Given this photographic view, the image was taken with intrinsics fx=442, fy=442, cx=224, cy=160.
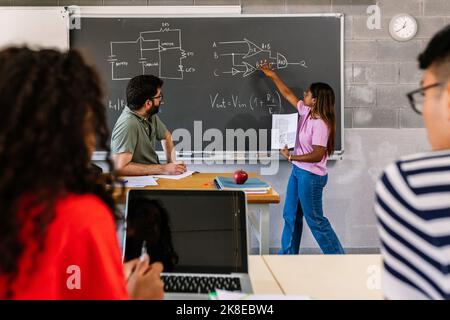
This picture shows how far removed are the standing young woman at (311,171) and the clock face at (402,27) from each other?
2.98 ft

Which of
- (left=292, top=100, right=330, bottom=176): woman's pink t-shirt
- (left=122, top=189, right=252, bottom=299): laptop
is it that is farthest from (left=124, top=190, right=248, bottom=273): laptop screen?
(left=292, top=100, right=330, bottom=176): woman's pink t-shirt

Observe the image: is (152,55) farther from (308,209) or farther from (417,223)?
(417,223)

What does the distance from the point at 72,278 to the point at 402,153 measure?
11.7 ft

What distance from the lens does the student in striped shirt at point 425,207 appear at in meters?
0.69

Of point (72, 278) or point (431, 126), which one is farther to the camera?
point (431, 126)

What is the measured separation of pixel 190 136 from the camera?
366 centimetres

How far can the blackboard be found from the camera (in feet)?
11.9

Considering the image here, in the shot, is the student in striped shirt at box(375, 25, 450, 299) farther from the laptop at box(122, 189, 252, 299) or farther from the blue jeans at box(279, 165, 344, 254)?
the blue jeans at box(279, 165, 344, 254)

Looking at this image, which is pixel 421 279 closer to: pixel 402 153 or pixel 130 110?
pixel 130 110

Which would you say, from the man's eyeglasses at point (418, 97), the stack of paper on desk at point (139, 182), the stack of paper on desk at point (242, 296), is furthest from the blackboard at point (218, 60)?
the man's eyeglasses at point (418, 97)

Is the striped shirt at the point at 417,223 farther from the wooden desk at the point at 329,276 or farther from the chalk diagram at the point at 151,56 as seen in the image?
the chalk diagram at the point at 151,56

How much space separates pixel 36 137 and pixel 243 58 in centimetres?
316

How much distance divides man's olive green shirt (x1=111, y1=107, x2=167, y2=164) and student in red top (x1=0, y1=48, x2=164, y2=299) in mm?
2298
